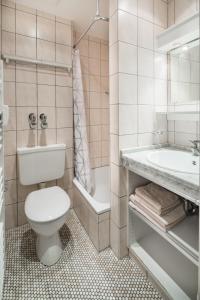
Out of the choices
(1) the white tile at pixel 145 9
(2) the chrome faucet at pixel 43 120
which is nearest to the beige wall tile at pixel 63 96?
(2) the chrome faucet at pixel 43 120

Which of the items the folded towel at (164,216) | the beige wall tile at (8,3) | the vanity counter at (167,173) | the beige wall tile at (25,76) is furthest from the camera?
the beige wall tile at (25,76)

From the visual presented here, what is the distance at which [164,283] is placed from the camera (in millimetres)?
1118

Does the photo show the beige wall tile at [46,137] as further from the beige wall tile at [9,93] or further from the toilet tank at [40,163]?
the beige wall tile at [9,93]

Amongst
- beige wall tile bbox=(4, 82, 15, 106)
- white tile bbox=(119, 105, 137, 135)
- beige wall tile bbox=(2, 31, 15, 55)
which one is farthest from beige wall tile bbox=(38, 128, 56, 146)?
white tile bbox=(119, 105, 137, 135)

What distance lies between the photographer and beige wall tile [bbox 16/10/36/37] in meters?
1.67

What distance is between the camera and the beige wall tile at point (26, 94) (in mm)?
1729

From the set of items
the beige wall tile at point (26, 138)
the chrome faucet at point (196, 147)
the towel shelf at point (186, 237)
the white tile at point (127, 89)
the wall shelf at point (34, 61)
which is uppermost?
the wall shelf at point (34, 61)

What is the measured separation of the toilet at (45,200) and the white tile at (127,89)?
2.88 feet

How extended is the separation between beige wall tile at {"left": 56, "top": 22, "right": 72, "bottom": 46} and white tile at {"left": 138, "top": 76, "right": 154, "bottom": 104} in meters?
1.06

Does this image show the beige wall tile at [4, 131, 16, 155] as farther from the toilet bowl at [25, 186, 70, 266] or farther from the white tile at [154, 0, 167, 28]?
the white tile at [154, 0, 167, 28]

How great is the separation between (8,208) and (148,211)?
1.39 m

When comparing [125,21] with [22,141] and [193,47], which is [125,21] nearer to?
[193,47]

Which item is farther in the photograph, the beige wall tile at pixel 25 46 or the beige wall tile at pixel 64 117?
the beige wall tile at pixel 64 117

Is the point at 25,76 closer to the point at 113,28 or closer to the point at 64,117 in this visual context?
the point at 64,117
